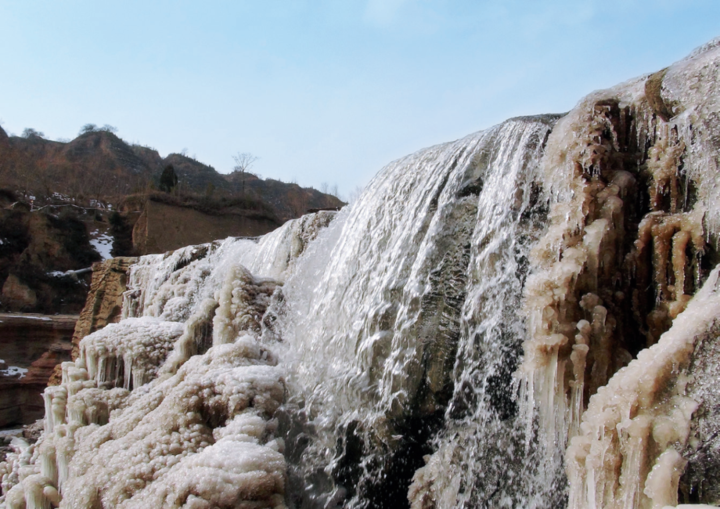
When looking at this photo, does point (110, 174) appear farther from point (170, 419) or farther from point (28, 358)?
point (170, 419)

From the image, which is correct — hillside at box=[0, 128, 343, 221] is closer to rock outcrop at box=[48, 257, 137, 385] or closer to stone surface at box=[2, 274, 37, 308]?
stone surface at box=[2, 274, 37, 308]

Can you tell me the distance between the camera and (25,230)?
1898 cm

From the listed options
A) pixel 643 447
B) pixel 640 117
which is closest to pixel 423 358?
pixel 643 447

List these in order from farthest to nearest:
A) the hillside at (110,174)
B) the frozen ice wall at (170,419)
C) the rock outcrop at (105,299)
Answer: the hillside at (110,174) < the rock outcrop at (105,299) < the frozen ice wall at (170,419)

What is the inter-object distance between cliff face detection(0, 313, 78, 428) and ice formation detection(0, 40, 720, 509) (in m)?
9.60

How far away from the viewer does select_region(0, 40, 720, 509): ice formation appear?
5.24ft

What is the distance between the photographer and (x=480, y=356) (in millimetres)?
2590

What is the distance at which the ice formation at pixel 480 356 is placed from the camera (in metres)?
1.60

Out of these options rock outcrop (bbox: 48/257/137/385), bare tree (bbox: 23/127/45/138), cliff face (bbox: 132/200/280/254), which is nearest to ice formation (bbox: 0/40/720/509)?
rock outcrop (bbox: 48/257/137/385)

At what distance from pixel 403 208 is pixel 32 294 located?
18492 mm

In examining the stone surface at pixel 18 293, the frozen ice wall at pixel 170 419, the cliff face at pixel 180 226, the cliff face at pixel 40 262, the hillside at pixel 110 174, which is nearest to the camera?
the frozen ice wall at pixel 170 419


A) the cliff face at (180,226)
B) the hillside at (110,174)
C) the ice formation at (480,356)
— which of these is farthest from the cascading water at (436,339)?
the hillside at (110,174)

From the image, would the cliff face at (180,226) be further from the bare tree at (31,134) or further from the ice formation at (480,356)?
the bare tree at (31,134)

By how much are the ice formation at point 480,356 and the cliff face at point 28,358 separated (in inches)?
378
